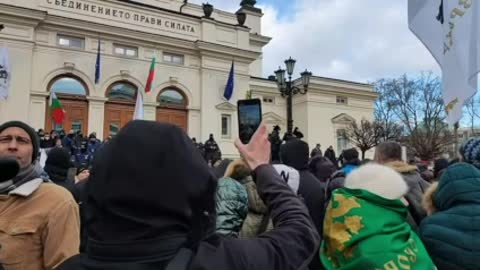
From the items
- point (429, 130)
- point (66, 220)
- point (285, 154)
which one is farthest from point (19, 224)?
point (429, 130)

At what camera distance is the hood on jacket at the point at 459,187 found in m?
2.26

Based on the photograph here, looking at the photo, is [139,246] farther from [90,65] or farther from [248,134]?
[90,65]

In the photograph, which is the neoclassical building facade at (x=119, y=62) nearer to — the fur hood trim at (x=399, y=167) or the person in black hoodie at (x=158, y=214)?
the fur hood trim at (x=399, y=167)

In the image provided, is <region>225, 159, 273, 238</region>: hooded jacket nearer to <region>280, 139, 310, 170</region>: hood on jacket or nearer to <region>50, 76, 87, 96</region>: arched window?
<region>280, 139, 310, 170</region>: hood on jacket

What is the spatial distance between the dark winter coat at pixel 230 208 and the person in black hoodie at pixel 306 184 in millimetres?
1479

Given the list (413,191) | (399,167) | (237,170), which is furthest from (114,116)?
(413,191)

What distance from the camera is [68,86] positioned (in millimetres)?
21500

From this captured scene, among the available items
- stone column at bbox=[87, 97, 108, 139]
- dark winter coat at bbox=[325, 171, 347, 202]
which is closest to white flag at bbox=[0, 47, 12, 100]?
stone column at bbox=[87, 97, 108, 139]

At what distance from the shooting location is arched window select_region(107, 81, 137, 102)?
893 inches

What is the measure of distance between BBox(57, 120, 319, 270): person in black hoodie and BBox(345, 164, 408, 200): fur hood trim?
2.92 feet

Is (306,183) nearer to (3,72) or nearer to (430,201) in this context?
(430,201)

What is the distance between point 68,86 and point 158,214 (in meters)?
22.3

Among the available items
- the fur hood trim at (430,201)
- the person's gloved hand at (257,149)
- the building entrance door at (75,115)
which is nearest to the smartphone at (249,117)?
the person's gloved hand at (257,149)

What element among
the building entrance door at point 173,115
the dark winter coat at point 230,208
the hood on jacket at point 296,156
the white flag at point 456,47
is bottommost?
the dark winter coat at point 230,208
